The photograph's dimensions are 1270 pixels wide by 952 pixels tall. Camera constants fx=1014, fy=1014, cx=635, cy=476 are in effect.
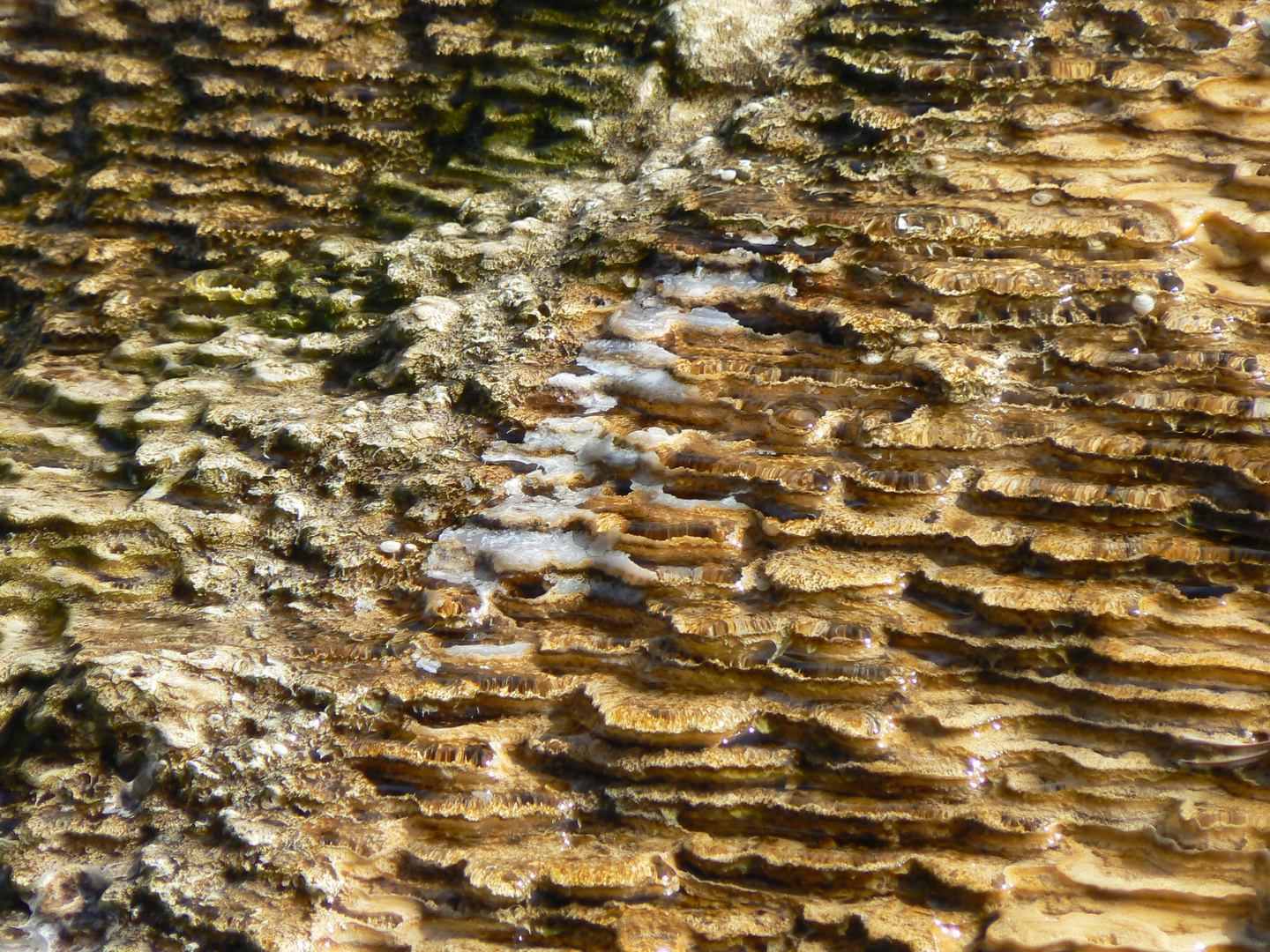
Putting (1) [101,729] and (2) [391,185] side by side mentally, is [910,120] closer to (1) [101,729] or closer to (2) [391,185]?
(2) [391,185]

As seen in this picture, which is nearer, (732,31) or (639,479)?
(639,479)

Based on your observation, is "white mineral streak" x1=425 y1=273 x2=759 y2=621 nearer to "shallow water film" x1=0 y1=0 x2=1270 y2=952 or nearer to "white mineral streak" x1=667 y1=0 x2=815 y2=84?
"shallow water film" x1=0 y1=0 x2=1270 y2=952

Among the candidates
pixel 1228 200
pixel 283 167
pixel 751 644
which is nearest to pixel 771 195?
pixel 1228 200

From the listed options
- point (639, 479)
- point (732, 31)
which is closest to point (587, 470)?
point (639, 479)

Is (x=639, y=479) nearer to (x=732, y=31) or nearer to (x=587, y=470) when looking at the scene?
(x=587, y=470)

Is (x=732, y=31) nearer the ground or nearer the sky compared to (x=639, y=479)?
nearer the sky

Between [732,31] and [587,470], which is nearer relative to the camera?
[587,470]

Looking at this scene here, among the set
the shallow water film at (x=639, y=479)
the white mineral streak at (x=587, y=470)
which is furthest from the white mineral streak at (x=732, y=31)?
the white mineral streak at (x=587, y=470)

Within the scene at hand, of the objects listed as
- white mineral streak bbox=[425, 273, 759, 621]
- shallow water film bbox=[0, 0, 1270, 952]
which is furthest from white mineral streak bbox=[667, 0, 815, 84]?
white mineral streak bbox=[425, 273, 759, 621]

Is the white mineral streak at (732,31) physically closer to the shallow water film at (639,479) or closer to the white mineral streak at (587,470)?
the shallow water film at (639,479)
